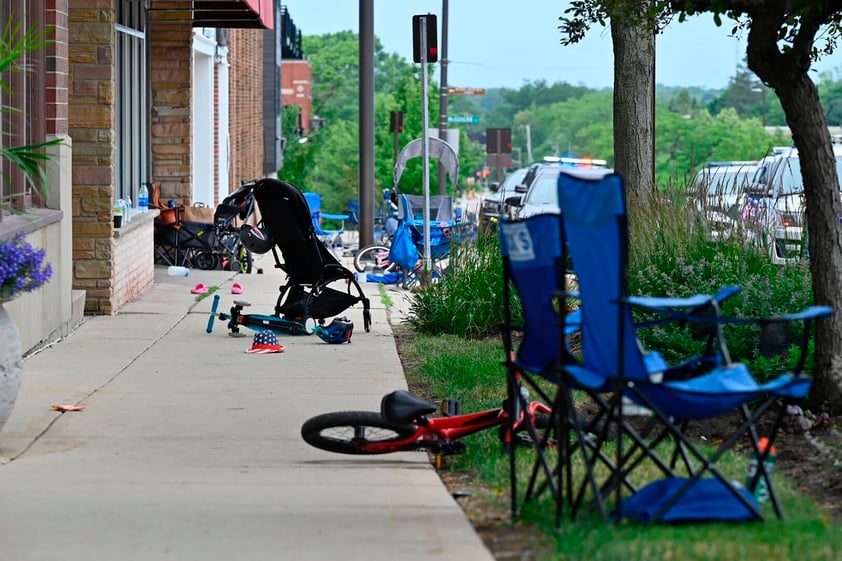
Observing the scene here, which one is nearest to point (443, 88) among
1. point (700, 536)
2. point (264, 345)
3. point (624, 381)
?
point (264, 345)

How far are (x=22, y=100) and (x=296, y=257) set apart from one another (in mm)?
2748

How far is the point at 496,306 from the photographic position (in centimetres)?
1260

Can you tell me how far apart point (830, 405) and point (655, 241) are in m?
3.46

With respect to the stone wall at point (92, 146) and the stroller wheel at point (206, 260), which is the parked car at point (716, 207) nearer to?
the stone wall at point (92, 146)

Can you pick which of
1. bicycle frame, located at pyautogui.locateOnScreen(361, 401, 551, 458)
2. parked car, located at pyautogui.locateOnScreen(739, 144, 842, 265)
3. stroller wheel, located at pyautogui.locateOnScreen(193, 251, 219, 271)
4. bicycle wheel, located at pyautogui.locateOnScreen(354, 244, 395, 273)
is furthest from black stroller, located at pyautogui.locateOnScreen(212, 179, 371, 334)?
bicycle wheel, located at pyautogui.locateOnScreen(354, 244, 395, 273)

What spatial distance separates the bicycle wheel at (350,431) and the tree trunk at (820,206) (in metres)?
2.44

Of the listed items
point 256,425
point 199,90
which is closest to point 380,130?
point 199,90

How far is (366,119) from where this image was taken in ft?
74.0

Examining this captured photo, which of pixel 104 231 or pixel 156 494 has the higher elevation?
pixel 104 231

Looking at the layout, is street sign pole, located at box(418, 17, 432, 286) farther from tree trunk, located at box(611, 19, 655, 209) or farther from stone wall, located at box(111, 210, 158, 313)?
stone wall, located at box(111, 210, 158, 313)

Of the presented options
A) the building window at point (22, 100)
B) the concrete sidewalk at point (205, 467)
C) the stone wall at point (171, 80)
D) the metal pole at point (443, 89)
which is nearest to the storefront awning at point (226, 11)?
the stone wall at point (171, 80)

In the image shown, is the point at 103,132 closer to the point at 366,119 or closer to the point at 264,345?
the point at 264,345

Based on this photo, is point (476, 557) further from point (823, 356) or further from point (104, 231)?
point (104, 231)

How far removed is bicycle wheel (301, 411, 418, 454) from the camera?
6746 mm
